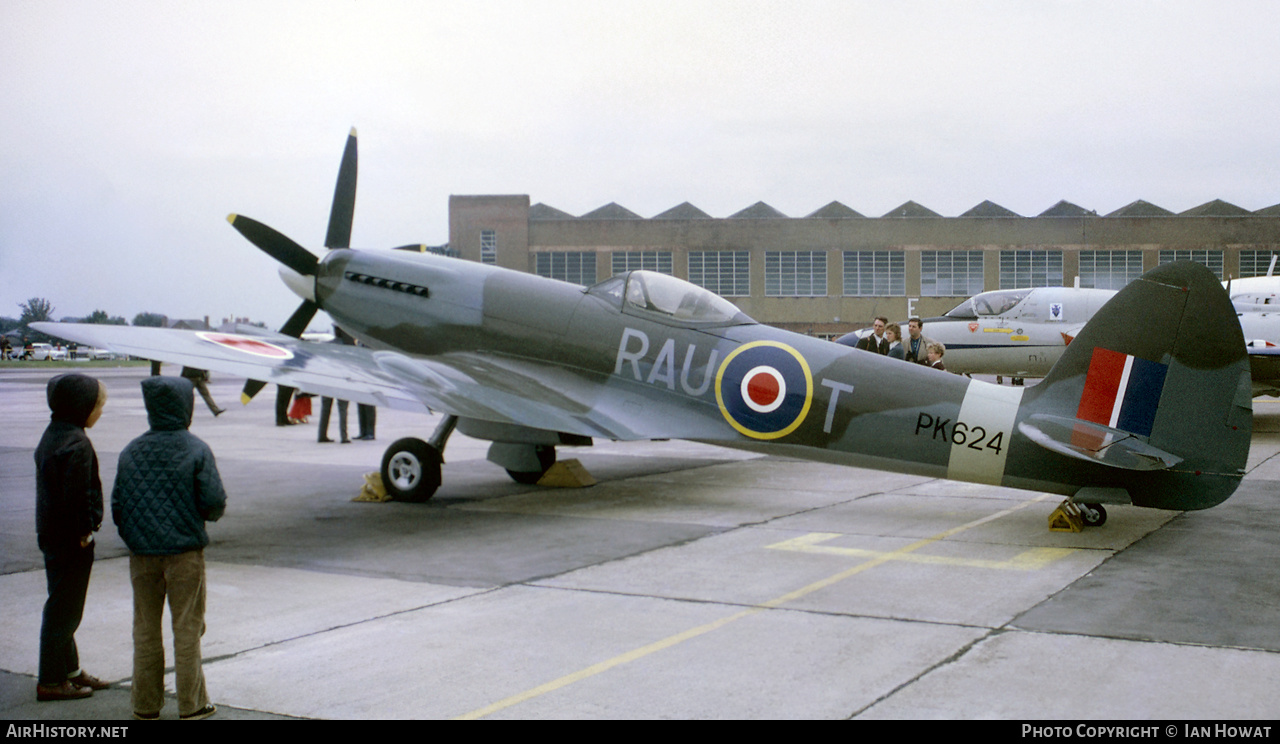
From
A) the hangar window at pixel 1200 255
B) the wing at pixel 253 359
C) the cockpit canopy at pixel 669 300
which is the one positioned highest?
the hangar window at pixel 1200 255

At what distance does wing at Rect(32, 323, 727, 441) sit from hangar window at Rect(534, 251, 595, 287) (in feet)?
165

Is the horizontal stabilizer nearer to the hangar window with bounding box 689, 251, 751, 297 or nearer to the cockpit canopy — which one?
the cockpit canopy

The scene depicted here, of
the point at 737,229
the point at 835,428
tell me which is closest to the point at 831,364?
the point at 835,428

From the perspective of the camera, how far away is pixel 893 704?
4.31 metres

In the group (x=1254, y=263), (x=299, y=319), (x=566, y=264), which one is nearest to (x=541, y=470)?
(x=299, y=319)

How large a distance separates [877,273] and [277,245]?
159ft

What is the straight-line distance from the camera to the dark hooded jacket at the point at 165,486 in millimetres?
4117

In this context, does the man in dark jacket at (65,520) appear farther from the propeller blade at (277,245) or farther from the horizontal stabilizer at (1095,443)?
the propeller blade at (277,245)

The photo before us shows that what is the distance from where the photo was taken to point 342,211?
41.4ft

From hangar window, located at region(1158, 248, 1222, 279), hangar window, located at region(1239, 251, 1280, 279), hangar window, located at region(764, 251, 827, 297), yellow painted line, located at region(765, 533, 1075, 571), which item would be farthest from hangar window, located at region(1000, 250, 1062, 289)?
yellow painted line, located at region(765, 533, 1075, 571)

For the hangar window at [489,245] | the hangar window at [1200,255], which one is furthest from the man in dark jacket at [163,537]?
the hangar window at [489,245]

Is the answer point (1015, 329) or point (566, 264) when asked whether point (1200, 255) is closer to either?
point (1015, 329)

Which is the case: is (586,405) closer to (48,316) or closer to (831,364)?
(831,364)

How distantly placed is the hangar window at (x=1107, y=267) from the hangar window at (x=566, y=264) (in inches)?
1078
